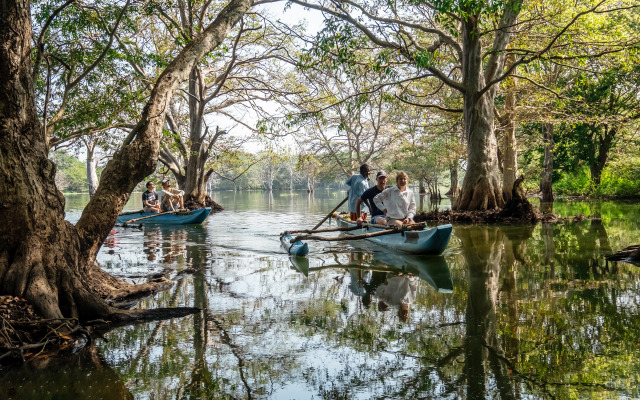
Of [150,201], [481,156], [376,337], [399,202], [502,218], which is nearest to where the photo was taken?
[376,337]

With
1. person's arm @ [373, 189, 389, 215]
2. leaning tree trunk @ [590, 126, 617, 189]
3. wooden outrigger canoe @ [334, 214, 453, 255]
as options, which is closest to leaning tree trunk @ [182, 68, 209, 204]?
person's arm @ [373, 189, 389, 215]

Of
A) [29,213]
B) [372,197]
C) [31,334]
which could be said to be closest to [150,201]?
[372,197]

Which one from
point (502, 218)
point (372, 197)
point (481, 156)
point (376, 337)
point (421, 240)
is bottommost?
point (376, 337)

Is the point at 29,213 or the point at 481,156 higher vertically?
the point at 481,156

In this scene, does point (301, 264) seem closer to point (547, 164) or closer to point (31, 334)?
point (31, 334)

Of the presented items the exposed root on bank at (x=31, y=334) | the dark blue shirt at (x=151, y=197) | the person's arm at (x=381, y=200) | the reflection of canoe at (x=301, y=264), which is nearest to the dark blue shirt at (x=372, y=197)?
the person's arm at (x=381, y=200)

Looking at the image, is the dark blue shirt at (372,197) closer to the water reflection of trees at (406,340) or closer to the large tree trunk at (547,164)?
the water reflection of trees at (406,340)

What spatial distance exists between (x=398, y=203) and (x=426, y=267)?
181cm

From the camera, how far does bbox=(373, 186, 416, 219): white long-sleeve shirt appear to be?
9203 mm

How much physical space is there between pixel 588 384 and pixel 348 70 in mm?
11800

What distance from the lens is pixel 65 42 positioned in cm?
1277

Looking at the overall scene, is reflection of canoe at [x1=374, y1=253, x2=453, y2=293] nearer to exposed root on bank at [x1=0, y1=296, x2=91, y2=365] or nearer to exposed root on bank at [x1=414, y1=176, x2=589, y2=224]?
exposed root on bank at [x1=0, y1=296, x2=91, y2=365]

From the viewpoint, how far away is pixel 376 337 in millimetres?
4277

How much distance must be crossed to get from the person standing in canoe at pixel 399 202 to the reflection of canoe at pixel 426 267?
2.13 feet
